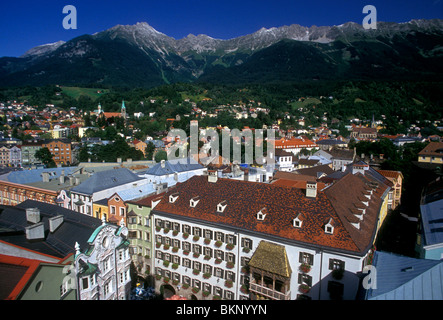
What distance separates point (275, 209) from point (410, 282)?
11.9 m

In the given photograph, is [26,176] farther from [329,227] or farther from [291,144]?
[291,144]

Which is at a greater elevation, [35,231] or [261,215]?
[35,231]

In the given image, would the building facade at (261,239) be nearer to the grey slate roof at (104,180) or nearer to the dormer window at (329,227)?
the dormer window at (329,227)

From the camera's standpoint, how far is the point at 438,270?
47.8 feet

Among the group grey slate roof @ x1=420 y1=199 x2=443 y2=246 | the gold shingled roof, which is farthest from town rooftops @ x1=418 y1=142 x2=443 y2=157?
the gold shingled roof

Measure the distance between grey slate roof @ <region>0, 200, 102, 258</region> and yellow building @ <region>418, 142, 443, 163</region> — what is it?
66.8 meters

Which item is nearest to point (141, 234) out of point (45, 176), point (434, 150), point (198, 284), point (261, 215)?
point (198, 284)

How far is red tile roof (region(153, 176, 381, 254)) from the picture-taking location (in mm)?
21594

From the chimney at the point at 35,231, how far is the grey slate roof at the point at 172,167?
977 inches

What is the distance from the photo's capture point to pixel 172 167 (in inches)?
1889

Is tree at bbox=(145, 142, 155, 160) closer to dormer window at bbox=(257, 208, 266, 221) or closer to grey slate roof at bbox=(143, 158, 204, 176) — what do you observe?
grey slate roof at bbox=(143, 158, 204, 176)
